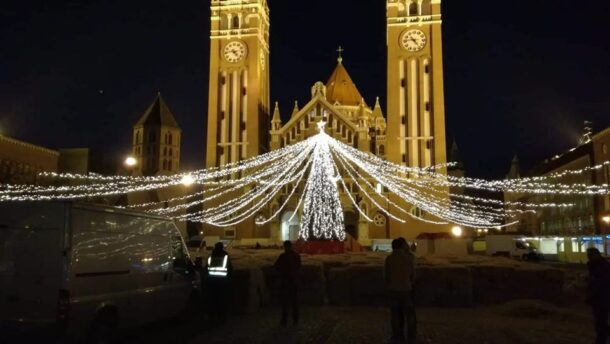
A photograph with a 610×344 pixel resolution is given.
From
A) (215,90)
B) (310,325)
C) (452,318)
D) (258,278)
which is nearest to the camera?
(310,325)

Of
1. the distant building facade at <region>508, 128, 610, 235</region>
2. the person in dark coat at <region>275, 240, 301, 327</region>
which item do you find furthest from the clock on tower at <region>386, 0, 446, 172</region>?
the person in dark coat at <region>275, 240, 301, 327</region>

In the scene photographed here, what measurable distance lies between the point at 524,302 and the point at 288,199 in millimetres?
39700

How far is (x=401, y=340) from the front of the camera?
1067 cm

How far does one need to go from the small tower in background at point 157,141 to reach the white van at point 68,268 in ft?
222

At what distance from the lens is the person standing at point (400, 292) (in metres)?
10.7

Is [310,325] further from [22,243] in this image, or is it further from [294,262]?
[22,243]

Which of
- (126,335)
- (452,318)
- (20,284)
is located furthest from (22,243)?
(452,318)

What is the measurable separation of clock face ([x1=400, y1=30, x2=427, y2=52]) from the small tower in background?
35.5 metres

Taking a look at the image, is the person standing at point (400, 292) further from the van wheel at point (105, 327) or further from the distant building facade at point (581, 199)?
the distant building facade at point (581, 199)

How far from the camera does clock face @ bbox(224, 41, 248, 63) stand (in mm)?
60125

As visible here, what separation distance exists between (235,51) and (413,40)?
18041mm

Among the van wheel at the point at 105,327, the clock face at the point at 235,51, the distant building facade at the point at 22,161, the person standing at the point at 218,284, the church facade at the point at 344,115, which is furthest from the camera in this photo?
the clock face at the point at 235,51

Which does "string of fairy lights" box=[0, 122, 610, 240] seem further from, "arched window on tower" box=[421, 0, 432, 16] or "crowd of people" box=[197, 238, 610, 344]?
"crowd of people" box=[197, 238, 610, 344]

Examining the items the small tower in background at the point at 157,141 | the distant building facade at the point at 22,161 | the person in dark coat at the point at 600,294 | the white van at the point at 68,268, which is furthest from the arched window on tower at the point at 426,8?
the white van at the point at 68,268
